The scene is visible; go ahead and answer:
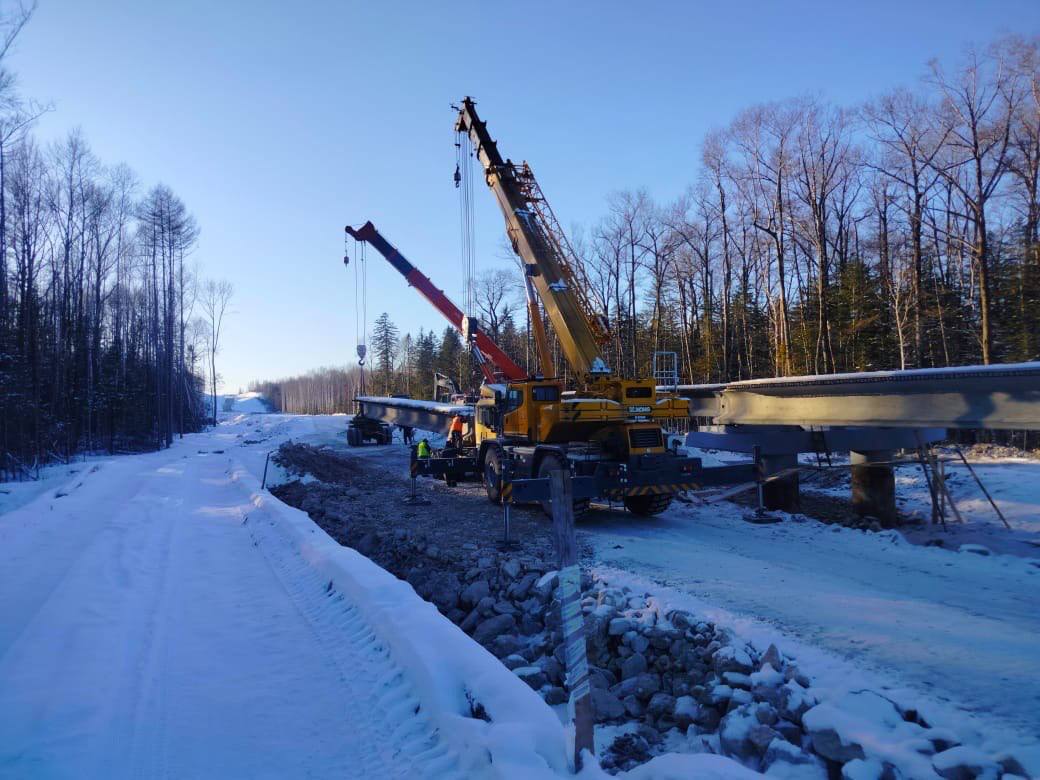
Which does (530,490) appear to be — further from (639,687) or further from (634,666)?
(639,687)

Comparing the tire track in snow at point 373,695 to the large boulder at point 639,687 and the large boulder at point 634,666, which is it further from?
the large boulder at point 634,666

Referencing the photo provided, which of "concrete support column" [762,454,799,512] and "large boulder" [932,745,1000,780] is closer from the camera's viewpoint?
"large boulder" [932,745,1000,780]

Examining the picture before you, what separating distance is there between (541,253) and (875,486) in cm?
856

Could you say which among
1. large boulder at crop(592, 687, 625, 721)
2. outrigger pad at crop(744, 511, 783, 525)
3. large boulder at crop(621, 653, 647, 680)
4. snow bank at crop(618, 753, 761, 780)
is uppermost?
snow bank at crop(618, 753, 761, 780)

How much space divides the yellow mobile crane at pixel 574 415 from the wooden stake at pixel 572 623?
→ 6.20m

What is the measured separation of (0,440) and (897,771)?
95.0 feet

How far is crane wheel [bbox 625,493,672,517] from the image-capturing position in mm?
12008

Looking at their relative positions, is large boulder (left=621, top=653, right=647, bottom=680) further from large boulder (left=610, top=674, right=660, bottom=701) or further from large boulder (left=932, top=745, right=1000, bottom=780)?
large boulder (left=932, top=745, right=1000, bottom=780)

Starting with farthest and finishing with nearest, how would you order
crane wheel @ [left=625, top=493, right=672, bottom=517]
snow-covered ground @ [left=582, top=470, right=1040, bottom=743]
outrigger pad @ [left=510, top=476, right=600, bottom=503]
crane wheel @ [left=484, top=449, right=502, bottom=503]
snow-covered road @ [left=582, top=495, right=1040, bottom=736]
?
crane wheel @ [left=484, top=449, right=502, bottom=503], crane wheel @ [left=625, top=493, right=672, bottom=517], outrigger pad @ [left=510, top=476, right=600, bottom=503], snow-covered road @ [left=582, top=495, right=1040, bottom=736], snow-covered ground @ [left=582, top=470, right=1040, bottom=743]

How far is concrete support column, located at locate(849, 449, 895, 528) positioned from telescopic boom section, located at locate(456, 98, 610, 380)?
569cm

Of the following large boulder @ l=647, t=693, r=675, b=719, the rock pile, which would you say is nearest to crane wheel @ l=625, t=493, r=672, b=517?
the rock pile

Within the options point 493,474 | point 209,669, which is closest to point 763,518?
point 493,474

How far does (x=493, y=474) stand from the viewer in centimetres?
1358

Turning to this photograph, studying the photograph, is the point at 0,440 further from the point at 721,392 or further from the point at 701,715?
the point at 701,715
